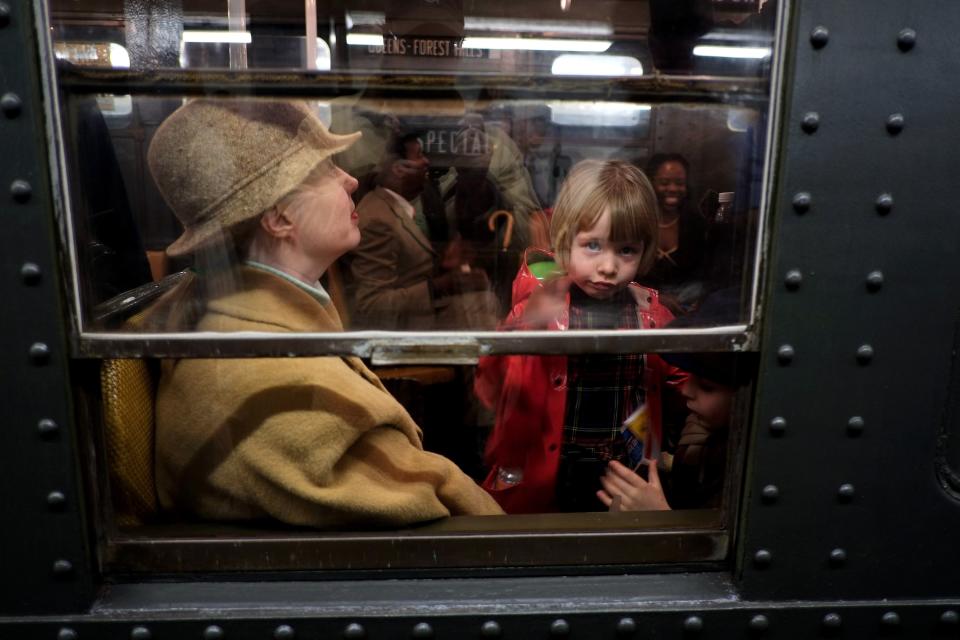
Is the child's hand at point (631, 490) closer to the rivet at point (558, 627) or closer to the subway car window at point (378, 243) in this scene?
the subway car window at point (378, 243)

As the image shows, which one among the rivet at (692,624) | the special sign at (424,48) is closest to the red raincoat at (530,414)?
the rivet at (692,624)

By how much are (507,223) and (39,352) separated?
0.72 metres

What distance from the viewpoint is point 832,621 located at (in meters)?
1.18

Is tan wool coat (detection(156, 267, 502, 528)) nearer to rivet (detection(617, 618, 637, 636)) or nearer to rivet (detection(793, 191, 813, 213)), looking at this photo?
rivet (detection(617, 618, 637, 636))

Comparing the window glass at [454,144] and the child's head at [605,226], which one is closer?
the window glass at [454,144]

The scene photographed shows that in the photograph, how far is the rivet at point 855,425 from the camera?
1125 millimetres

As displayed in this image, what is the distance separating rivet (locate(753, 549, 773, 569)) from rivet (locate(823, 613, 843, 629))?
0.13 meters

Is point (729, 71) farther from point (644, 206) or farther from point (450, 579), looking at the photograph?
point (450, 579)

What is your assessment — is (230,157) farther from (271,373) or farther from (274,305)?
(271,373)

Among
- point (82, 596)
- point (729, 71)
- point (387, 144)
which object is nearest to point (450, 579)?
point (82, 596)

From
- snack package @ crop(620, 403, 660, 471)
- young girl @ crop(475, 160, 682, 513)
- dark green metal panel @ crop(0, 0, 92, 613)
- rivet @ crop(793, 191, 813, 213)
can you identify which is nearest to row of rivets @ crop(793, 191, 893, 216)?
rivet @ crop(793, 191, 813, 213)

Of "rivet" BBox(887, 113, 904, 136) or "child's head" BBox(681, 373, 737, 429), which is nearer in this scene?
"rivet" BBox(887, 113, 904, 136)

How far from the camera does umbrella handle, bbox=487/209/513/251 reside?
1.24 m

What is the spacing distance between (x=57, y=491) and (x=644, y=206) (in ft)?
3.38
